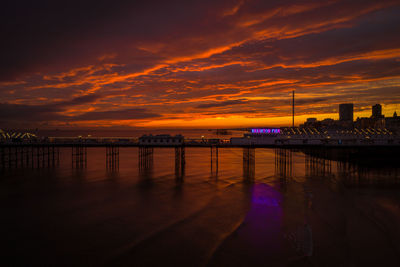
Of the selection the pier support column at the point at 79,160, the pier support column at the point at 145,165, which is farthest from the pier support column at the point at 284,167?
the pier support column at the point at 79,160

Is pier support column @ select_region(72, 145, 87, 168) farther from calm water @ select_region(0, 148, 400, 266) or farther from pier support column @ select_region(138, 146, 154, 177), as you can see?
calm water @ select_region(0, 148, 400, 266)

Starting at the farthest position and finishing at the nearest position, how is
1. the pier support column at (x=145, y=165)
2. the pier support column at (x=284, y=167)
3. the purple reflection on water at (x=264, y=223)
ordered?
the pier support column at (x=145, y=165) → the pier support column at (x=284, y=167) → the purple reflection on water at (x=264, y=223)

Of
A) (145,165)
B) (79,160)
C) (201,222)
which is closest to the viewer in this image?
(201,222)

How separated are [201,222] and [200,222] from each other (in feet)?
0.31

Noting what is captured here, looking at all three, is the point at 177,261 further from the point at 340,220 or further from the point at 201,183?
the point at 201,183

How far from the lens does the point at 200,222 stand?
2269 cm

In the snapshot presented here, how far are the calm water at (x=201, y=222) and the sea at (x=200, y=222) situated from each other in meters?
0.08

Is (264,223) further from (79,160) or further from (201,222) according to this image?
(79,160)

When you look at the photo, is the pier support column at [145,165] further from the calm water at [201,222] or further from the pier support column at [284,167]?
the pier support column at [284,167]

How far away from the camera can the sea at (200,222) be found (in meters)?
16.3

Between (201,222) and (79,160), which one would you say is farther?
(79,160)

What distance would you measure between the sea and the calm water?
0.08 metres

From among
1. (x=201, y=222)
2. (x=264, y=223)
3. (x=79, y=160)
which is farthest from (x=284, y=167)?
(x=79, y=160)

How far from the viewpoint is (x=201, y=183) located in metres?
38.1
